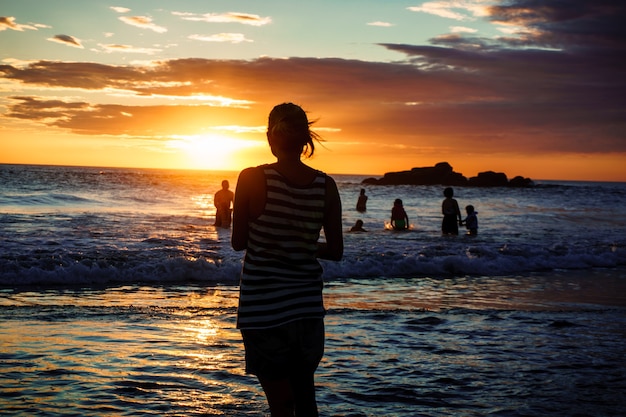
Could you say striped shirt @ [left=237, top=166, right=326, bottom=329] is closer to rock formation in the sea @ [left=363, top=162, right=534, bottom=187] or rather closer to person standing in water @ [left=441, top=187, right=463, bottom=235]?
person standing in water @ [left=441, top=187, right=463, bottom=235]

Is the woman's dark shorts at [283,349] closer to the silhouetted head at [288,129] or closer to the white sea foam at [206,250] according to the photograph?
the silhouetted head at [288,129]

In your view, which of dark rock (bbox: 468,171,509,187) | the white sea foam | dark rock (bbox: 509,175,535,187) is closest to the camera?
the white sea foam

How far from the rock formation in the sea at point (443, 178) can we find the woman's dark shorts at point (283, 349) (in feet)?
350

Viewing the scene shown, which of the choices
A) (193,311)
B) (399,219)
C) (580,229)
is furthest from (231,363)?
(580,229)

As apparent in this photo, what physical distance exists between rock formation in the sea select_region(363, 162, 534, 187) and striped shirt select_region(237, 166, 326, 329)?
10678 cm

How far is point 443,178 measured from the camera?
111750 mm

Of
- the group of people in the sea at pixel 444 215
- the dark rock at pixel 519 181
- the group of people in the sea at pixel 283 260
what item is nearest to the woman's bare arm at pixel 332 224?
the group of people in the sea at pixel 283 260

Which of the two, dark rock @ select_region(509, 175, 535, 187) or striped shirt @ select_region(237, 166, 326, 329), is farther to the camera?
dark rock @ select_region(509, 175, 535, 187)

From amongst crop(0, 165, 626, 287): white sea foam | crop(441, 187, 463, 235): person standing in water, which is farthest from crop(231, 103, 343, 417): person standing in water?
crop(441, 187, 463, 235): person standing in water

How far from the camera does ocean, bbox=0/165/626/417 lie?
545 cm

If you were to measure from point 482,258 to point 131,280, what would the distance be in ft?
29.2

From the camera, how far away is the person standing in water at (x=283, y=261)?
305 centimetres

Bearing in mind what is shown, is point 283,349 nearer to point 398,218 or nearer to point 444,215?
Result: point 444,215

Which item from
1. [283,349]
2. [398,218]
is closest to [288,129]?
[283,349]
